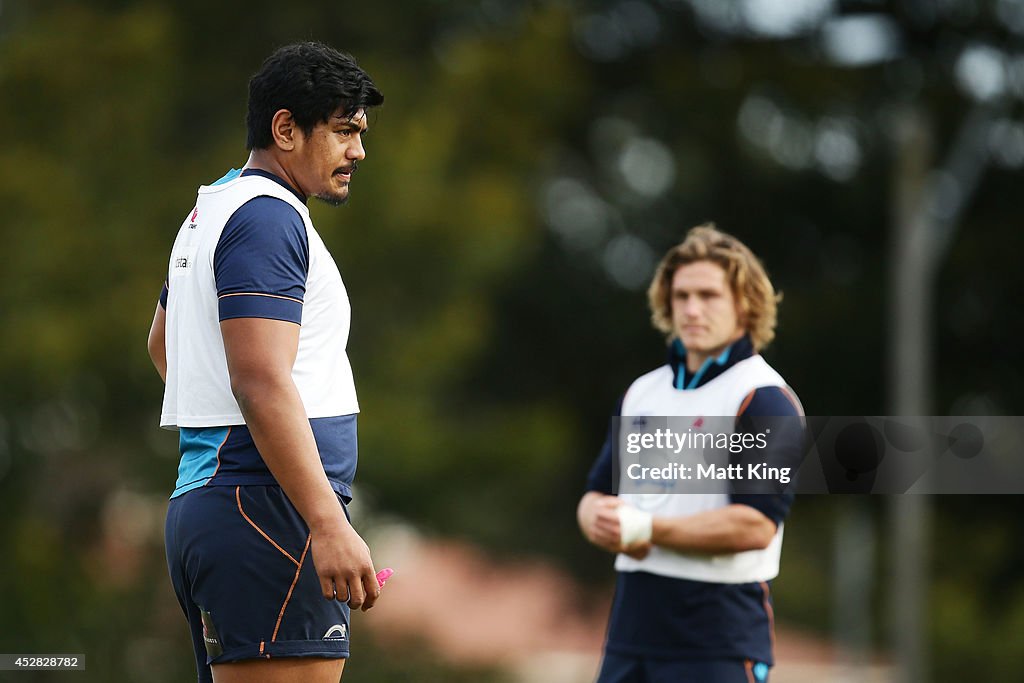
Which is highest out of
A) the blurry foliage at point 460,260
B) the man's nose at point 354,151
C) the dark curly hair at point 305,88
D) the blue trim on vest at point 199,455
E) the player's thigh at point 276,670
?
the blurry foliage at point 460,260

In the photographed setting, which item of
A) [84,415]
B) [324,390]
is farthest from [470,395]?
[324,390]

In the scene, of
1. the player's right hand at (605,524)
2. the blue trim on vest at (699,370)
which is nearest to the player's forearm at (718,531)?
the player's right hand at (605,524)

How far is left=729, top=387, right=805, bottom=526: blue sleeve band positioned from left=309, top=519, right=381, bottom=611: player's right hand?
5.78ft

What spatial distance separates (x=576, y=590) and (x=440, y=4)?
25.1 feet

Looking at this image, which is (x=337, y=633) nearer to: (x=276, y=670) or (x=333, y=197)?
(x=276, y=670)

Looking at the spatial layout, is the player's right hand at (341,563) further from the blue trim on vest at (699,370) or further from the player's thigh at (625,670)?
the blue trim on vest at (699,370)

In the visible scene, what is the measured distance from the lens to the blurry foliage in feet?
44.4

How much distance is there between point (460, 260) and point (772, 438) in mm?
10449

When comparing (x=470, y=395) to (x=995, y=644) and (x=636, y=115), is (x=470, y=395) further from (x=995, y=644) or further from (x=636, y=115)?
(x=995, y=644)

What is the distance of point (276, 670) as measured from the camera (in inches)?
124

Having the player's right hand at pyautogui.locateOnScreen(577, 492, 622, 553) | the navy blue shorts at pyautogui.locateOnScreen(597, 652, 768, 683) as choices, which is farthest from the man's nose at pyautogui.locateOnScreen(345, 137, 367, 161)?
the navy blue shorts at pyautogui.locateOnScreen(597, 652, 768, 683)

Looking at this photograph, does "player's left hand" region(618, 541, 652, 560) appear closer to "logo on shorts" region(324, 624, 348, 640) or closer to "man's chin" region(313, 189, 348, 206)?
"logo on shorts" region(324, 624, 348, 640)

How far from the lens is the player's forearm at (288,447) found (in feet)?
10.2

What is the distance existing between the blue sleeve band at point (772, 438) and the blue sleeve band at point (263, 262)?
5.96 ft
